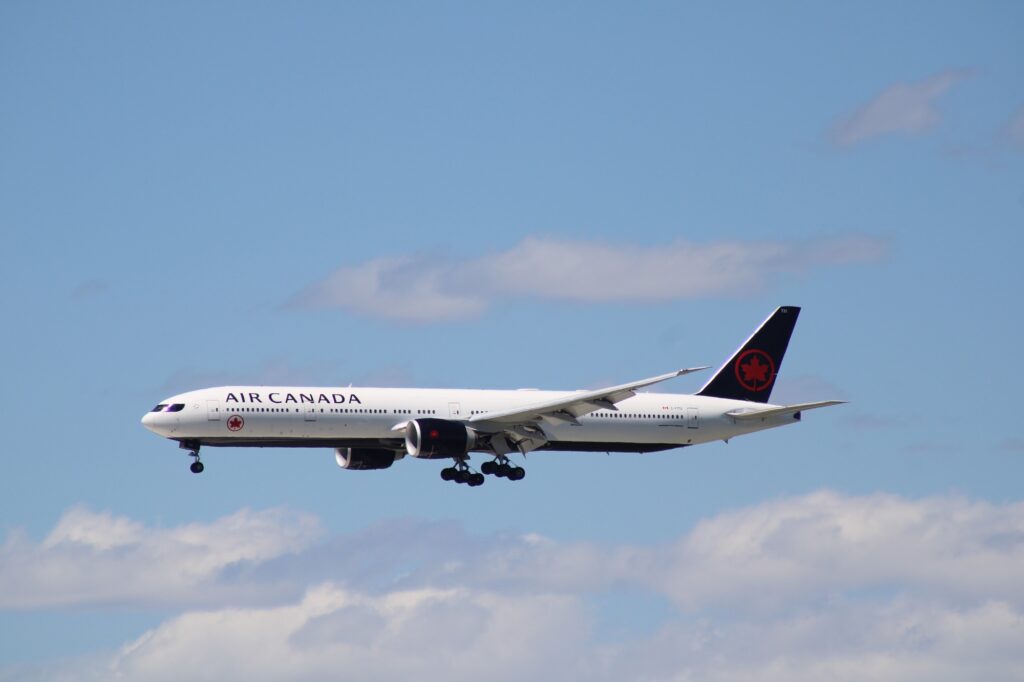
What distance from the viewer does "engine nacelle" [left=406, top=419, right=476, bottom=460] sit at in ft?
272

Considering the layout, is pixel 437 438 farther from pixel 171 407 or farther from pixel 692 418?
pixel 692 418

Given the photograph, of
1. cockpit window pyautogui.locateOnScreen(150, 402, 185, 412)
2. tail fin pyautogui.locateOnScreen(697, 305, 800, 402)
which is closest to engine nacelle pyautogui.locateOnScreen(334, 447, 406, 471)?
cockpit window pyautogui.locateOnScreen(150, 402, 185, 412)

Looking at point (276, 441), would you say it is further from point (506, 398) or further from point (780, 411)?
point (780, 411)

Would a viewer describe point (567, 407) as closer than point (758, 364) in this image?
Yes

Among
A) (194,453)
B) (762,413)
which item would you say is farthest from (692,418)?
(194,453)

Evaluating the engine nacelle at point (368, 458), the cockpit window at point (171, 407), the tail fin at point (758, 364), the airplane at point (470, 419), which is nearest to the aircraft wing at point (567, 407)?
the airplane at point (470, 419)

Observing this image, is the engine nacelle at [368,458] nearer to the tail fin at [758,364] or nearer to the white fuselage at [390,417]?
the white fuselage at [390,417]

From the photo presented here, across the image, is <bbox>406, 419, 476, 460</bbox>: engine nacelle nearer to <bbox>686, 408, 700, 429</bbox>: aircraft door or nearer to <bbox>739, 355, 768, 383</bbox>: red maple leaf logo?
<bbox>686, 408, 700, 429</bbox>: aircraft door

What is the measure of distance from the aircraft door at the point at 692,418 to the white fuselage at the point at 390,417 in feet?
0.05

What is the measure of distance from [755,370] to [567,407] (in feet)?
50.2

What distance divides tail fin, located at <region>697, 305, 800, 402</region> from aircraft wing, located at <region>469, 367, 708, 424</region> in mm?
10802

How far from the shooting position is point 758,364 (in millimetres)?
94875

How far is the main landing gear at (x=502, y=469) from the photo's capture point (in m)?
88.2

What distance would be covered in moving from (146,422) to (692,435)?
88.6 ft
